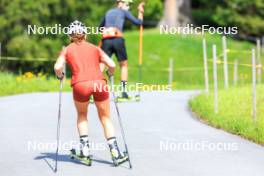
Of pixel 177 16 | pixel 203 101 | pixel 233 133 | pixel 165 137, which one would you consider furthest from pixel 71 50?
pixel 177 16

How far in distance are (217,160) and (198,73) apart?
113ft

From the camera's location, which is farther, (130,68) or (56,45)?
(130,68)

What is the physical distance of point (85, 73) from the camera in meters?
10.8

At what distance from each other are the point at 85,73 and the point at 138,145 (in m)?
2.29

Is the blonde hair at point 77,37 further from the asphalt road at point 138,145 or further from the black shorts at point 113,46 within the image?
the black shorts at point 113,46

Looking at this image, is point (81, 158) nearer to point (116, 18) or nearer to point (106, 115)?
point (106, 115)

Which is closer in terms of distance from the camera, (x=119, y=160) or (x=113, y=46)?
(x=119, y=160)

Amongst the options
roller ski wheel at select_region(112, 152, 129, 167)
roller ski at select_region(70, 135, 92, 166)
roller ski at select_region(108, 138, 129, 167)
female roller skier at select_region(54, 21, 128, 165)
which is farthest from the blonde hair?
roller ski wheel at select_region(112, 152, 129, 167)

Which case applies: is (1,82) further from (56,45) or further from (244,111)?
(56,45)

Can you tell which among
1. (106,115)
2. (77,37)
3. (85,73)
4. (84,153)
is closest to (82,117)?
(106,115)

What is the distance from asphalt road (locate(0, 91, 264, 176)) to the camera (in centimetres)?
1062

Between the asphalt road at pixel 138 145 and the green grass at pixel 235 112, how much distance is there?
0.25 m

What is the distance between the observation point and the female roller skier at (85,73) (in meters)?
10.8

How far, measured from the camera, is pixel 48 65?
3547 centimetres
